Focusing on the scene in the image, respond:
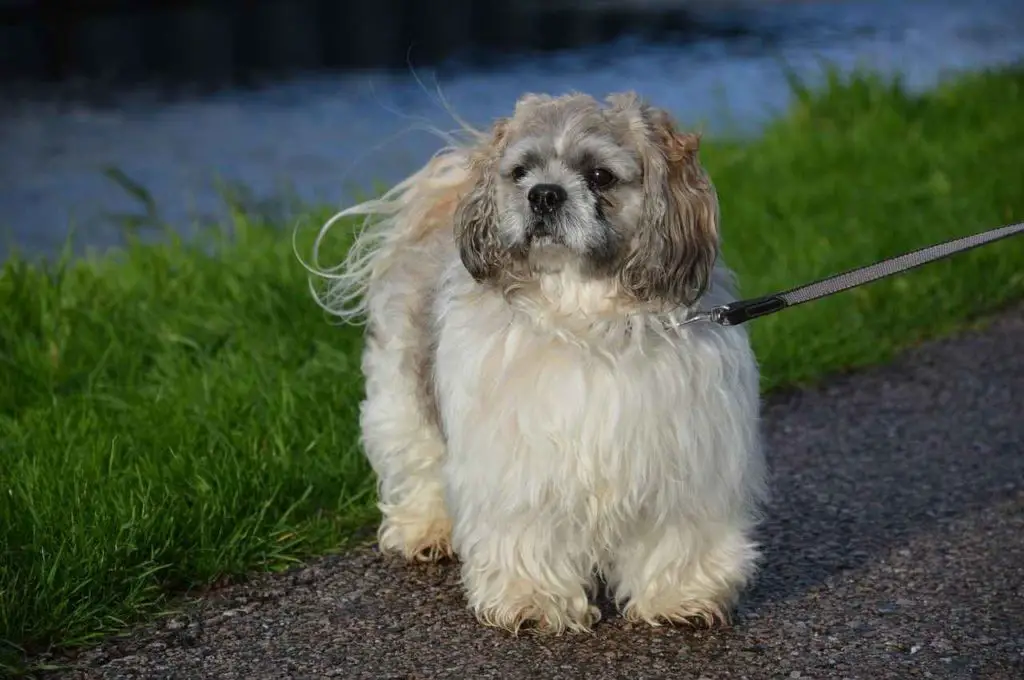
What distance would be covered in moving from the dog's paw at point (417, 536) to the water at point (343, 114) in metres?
3.70

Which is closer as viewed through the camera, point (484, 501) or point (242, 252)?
point (484, 501)

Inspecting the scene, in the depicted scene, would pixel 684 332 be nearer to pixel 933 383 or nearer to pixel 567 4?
pixel 933 383

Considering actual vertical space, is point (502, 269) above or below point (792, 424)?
above

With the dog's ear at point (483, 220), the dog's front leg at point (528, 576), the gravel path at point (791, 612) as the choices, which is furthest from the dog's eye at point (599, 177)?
the gravel path at point (791, 612)

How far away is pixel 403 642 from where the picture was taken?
441 centimetres

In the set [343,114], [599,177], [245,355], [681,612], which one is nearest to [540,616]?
[681,612]

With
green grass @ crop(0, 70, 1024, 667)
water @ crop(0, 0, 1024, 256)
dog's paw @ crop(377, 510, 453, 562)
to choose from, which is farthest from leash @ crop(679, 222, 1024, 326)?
water @ crop(0, 0, 1024, 256)

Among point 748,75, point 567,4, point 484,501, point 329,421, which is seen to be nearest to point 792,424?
point 329,421

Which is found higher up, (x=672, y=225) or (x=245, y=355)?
(x=672, y=225)

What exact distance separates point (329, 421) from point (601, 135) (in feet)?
6.51

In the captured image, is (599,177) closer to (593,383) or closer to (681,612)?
(593,383)

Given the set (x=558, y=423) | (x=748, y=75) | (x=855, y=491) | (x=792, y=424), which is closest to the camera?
(x=558, y=423)

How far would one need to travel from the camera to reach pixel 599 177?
433 centimetres

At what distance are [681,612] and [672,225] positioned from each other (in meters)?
1.05
